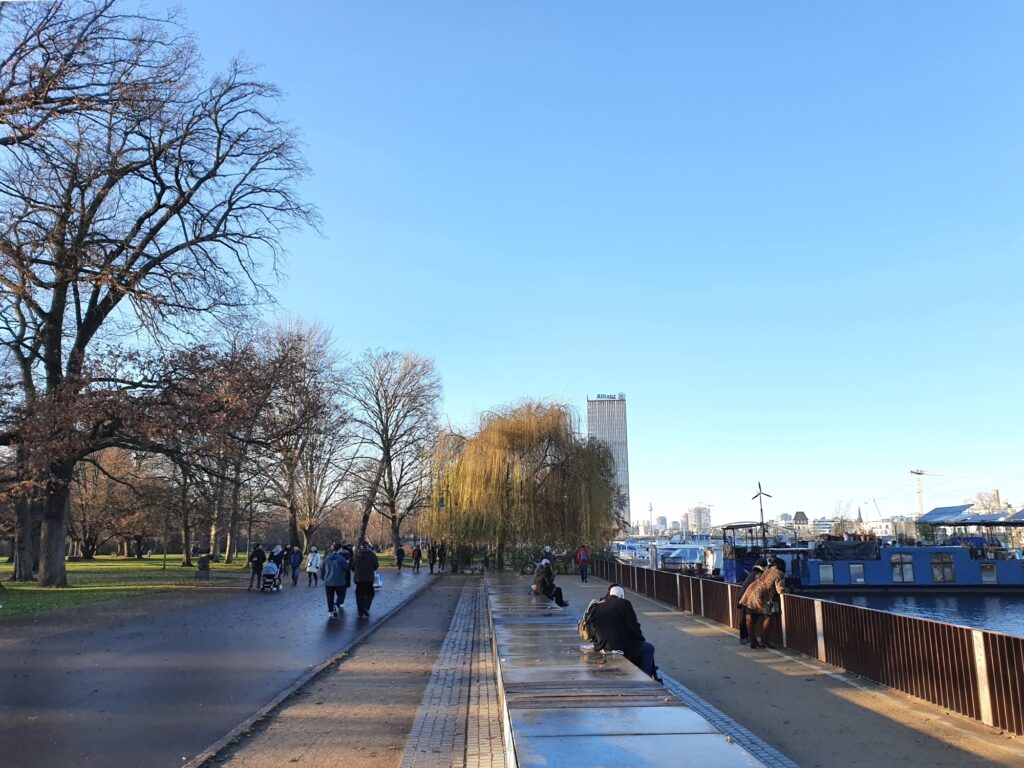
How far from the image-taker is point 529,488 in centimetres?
3619

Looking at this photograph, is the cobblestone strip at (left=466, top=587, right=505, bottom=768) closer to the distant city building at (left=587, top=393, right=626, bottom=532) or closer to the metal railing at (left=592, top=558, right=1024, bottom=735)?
the metal railing at (left=592, top=558, right=1024, bottom=735)

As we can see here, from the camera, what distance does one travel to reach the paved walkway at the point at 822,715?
6.13 meters

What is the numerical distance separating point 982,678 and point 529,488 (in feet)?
96.6

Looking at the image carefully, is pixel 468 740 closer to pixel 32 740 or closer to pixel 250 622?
pixel 32 740

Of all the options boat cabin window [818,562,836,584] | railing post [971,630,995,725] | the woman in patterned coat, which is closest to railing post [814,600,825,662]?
the woman in patterned coat

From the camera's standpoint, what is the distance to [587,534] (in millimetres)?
35500

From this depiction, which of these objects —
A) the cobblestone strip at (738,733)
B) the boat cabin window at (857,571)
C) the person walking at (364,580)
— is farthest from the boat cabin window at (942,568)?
the cobblestone strip at (738,733)

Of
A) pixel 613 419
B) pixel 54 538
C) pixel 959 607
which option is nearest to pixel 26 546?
pixel 54 538

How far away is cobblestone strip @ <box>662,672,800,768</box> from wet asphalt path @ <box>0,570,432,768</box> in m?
4.72

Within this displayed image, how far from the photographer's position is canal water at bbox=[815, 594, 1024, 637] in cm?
2508

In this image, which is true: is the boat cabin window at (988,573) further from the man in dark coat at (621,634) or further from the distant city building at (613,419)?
the distant city building at (613,419)

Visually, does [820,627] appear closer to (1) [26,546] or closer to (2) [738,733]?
(2) [738,733]

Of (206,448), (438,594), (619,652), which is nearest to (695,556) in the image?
(438,594)

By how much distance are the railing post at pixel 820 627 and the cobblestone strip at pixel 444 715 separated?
5044mm
